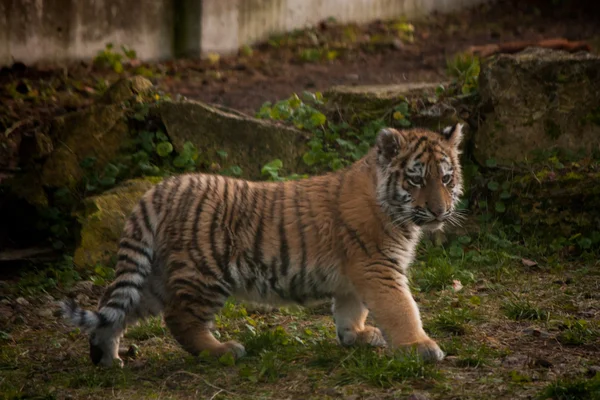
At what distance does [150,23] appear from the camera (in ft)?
37.3

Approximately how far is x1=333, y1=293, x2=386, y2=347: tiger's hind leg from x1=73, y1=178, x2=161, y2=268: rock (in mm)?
2233

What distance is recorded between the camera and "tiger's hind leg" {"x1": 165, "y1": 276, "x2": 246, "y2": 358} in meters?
5.41

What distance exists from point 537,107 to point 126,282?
13.5 feet

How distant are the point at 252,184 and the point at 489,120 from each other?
9.21 feet

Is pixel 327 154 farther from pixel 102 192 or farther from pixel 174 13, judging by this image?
pixel 174 13

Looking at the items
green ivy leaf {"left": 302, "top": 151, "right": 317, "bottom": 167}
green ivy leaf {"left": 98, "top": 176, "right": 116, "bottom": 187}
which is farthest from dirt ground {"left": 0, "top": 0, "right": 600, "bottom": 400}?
green ivy leaf {"left": 302, "top": 151, "right": 317, "bottom": 167}

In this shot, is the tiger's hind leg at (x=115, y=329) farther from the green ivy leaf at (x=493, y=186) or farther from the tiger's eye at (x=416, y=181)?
the green ivy leaf at (x=493, y=186)

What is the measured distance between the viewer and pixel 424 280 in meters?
6.79

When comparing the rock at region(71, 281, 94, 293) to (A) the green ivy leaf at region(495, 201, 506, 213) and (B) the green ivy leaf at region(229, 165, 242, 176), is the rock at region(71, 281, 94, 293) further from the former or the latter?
(A) the green ivy leaf at region(495, 201, 506, 213)

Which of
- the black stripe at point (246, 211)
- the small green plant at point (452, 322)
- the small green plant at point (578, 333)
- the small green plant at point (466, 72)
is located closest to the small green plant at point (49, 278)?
the black stripe at point (246, 211)

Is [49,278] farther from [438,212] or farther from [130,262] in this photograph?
[438,212]

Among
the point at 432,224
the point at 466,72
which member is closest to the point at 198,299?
the point at 432,224

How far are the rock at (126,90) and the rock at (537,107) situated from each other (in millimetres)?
2941

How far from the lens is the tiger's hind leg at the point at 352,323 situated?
568 centimetres
